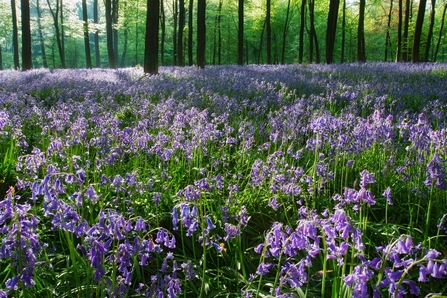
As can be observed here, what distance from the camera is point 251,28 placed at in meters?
50.2

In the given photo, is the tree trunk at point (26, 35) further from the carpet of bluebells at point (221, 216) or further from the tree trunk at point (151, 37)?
the carpet of bluebells at point (221, 216)

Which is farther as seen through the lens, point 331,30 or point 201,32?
point 331,30

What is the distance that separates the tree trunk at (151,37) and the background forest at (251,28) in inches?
428

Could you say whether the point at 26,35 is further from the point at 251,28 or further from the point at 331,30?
the point at 251,28

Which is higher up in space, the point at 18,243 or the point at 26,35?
the point at 26,35

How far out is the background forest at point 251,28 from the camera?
2978cm

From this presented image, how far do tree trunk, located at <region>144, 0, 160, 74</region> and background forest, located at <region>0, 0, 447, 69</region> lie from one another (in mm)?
10873

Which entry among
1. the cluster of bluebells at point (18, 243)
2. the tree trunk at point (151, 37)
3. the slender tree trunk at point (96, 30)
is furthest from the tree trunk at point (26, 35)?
the cluster of bluebells at point (18, 243)

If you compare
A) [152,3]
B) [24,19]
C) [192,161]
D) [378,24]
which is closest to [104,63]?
[378,24]

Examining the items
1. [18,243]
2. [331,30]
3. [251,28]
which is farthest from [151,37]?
[251,28]

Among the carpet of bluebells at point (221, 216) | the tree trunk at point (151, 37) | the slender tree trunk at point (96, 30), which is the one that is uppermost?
the slender tree trunk at point (96, 30)

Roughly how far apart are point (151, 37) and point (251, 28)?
126 feet

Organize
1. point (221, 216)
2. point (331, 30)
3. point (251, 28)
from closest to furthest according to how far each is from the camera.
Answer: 1. point (221, 216)
2. point (331, 30)
3. point (251, 28)

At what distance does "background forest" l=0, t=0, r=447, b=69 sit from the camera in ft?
97.7
